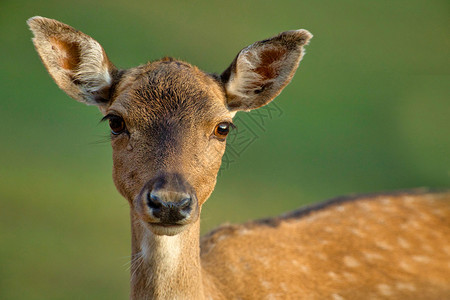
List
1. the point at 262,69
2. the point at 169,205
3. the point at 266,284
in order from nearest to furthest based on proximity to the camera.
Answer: the point at 169,205, the point at 262,69, the point at 266,284

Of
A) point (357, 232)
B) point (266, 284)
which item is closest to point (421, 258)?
point (357, 232)

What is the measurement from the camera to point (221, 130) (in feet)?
11.5

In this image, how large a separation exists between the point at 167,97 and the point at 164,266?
3.41 feet

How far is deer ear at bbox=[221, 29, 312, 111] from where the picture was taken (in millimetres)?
3652

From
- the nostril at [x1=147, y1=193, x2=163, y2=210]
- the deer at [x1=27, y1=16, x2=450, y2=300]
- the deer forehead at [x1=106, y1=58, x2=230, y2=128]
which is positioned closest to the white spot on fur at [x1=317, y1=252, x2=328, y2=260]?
the deer at [x1=27, y1=16, x2=450, y2=300]

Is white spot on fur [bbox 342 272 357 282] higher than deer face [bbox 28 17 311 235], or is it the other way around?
deer face [bbox 28 17 311 235]

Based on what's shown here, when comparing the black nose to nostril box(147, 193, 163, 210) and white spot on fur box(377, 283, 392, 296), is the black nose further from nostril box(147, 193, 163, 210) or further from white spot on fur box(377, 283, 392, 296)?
white spot on fur box(377, 283, 392, 296)

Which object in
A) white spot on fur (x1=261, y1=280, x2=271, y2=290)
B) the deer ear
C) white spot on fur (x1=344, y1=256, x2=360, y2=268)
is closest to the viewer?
the deer ear

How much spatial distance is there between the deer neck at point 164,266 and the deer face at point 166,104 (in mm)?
207

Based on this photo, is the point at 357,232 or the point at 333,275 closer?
the point at 333,275

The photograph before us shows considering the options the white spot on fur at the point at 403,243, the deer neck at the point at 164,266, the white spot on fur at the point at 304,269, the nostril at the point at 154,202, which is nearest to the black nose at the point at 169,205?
the nostril at the point at 154,202

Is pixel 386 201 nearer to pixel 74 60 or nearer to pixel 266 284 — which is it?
pixel 266 284

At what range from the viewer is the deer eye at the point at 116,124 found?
337 centimetres

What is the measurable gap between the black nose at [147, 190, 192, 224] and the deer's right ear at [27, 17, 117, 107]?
3.83 feet
